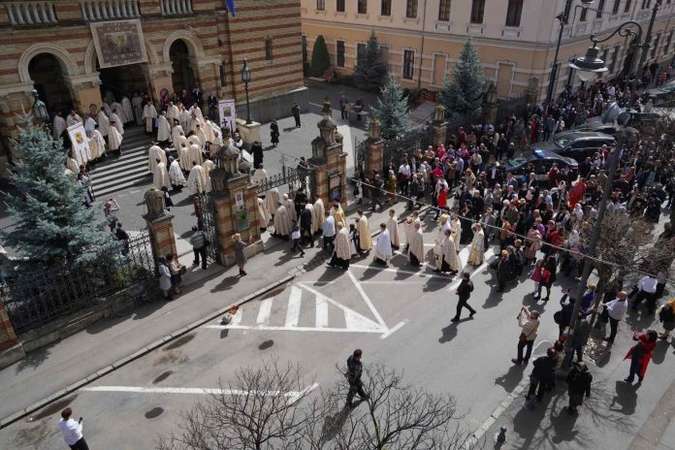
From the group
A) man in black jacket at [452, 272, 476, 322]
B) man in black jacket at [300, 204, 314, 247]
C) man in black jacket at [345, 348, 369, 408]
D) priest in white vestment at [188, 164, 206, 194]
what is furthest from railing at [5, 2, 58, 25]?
man in black jacket at [452, 272, 476, 322]

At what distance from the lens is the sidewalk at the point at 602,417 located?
9.79 meters

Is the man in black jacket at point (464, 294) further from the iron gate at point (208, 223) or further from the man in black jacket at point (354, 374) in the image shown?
the iron gate at point (208, 223)

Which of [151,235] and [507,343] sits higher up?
[151,235]

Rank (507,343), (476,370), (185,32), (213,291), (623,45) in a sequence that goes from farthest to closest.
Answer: (623,45) < (185,32) < (213,291) < (507,343) < (476,370)

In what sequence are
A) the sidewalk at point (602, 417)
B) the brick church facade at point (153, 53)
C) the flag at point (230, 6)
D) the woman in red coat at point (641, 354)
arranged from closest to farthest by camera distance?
1. the sidewalk at point (602, 417)
2. the woman in red coat at point (641, 354)
3. the brick church facade at point (153, 53)
4. the flag at point (230, 6)

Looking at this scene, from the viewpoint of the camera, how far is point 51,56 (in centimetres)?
2078

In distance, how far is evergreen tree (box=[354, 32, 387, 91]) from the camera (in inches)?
1371

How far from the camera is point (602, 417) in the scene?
1031cm

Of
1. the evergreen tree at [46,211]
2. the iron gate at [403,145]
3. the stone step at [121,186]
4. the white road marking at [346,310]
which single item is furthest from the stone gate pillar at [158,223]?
the iron gate at [403,145]

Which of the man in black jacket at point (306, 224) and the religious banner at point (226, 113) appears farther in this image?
the religious banner at point (226, 113)

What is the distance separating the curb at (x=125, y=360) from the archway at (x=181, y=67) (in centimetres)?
1462

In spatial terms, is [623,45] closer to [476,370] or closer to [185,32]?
[185,32]

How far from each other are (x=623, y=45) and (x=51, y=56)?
36.1 m

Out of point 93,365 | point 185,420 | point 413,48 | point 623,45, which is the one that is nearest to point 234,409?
point 185,420
